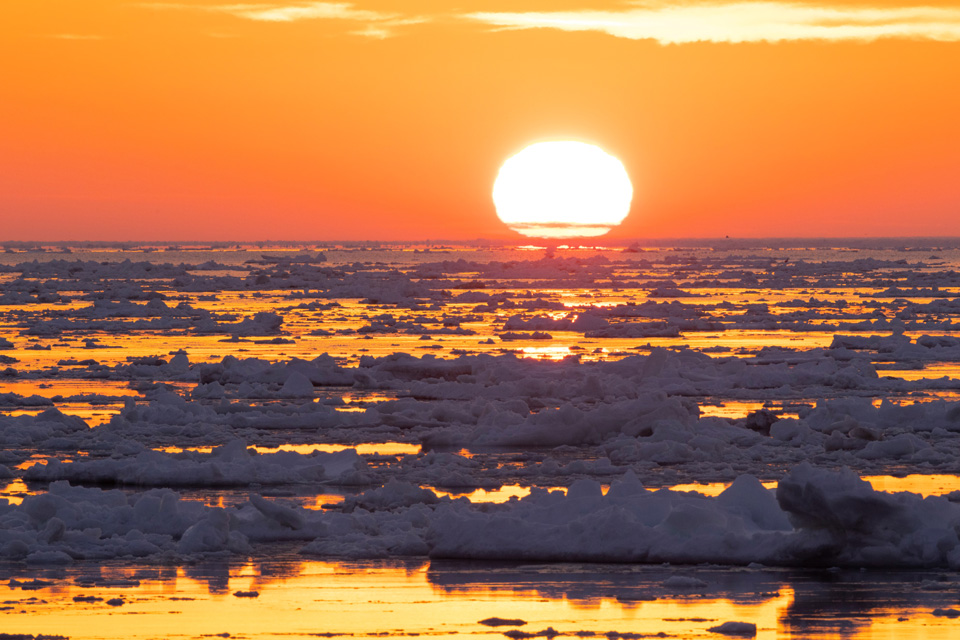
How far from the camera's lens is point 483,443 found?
12.9 metres

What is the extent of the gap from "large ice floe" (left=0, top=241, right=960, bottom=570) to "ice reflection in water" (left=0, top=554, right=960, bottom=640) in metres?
0.31

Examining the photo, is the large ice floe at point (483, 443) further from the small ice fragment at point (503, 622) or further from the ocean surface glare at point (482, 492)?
the small ice fragment at point (503, 622)

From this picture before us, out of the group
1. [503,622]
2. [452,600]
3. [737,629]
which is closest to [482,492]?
[452,600]

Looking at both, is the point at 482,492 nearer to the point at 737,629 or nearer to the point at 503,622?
the point at 503,622

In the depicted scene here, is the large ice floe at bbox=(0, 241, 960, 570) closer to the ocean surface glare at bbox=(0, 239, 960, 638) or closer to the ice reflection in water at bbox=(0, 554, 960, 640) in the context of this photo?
the ocean surface glare at bbox=(0, 239, 960, 638)

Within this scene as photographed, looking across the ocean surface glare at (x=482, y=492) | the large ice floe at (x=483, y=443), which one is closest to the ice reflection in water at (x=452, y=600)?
the ocean surface glare at (x=482, y=492)

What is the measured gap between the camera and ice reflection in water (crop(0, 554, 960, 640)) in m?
6.62

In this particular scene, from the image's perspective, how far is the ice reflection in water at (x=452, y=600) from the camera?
6.62m

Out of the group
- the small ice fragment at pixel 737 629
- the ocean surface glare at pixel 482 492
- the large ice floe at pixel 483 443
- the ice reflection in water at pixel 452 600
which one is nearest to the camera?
the small ice fragment at pixel 737 629

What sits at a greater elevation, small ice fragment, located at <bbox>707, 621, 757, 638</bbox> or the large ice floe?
the large ice floe

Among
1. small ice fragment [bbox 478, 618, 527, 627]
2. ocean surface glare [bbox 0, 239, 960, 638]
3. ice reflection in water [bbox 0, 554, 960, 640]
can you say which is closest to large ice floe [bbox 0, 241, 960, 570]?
ocean surface glare [bbox 0, 239, 960, 638]

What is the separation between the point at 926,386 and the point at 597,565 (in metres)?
11.5

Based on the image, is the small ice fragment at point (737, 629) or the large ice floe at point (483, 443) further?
the large ice floe at point (483, 443)

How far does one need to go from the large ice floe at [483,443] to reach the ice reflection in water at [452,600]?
0.31 metres
